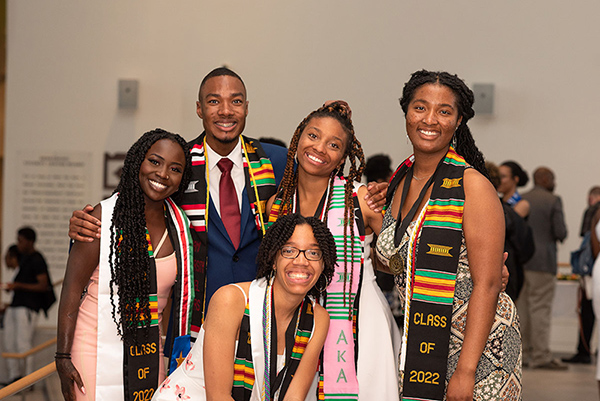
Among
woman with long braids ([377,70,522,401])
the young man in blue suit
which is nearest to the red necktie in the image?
the young man in blue suit

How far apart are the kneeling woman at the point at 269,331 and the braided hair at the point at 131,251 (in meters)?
0.30

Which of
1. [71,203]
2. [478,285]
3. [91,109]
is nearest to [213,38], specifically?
[91,109]

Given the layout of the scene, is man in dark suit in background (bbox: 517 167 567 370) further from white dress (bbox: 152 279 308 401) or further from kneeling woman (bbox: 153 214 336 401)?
white dress (bbox: 152 279 308 401)

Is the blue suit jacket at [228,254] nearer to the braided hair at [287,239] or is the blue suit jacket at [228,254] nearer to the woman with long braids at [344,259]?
the woman with long braids at [344,259]

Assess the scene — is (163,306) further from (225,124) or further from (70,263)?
(225,124)

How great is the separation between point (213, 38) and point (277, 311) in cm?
630

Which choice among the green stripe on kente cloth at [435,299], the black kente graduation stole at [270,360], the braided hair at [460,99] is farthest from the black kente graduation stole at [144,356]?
the braided hair at [460,99]

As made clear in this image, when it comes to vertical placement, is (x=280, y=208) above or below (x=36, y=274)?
above

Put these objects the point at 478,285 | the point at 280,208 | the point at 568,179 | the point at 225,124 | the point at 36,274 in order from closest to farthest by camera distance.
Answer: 1. the point at 478,285
2. the point at 280,208
3. the point at 225,124
4. the point at 36,274
5. the point at 568,179

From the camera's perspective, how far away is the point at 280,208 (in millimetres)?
2979

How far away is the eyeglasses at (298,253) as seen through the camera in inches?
103

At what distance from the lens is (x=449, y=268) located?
2443 mm

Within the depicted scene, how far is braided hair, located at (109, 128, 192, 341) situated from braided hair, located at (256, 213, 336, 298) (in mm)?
482

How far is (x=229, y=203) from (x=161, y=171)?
1.46 ft
